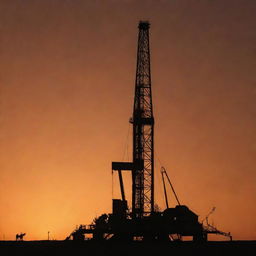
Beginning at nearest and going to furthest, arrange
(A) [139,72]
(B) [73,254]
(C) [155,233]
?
(B) [73,254] → (C) [155,233] → (A) [139,72]

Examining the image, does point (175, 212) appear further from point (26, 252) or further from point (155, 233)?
point (26, 252)

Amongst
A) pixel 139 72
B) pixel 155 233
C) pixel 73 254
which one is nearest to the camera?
pixel 73 254

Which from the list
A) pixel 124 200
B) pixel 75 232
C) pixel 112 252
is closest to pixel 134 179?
pixel 124 200

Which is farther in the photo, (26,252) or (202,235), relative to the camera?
(202,235)

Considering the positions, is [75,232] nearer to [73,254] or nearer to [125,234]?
[125,234]

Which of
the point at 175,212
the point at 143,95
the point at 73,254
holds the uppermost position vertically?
the point at 143,95

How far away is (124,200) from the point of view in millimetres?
146250

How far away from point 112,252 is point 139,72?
42.7 meters

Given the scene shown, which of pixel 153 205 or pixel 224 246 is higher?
pixel 153 205

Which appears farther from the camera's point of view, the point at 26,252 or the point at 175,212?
the point at 175,212

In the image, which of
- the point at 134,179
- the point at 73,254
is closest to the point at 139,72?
the point at 134,179

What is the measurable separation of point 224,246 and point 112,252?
20207 millimetres

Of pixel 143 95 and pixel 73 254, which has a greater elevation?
pixel 143 95

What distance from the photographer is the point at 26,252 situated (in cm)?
12569
